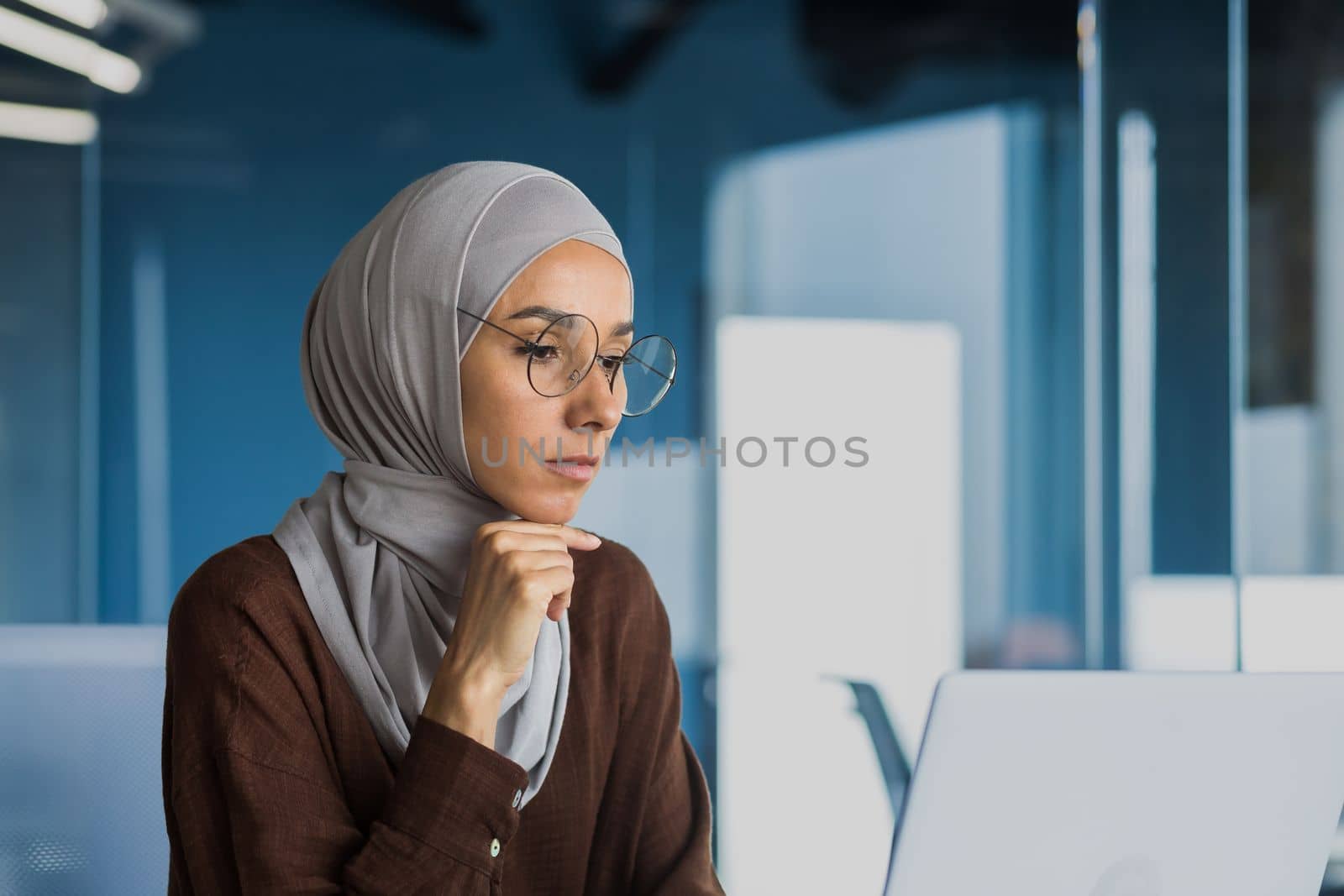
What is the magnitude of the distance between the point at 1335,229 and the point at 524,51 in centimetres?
213

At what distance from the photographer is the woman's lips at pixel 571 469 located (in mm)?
948

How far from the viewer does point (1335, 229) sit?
9.67 ft

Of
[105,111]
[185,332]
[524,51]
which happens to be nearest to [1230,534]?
[524,51]

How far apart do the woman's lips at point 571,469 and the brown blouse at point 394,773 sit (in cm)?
22

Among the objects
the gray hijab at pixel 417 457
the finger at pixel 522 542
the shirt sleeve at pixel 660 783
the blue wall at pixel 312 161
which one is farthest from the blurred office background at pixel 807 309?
the finger at pixel 522 542

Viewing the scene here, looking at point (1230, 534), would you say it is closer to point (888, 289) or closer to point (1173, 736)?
point (888, 289)

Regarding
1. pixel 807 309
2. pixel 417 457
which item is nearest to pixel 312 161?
pixel 807 309

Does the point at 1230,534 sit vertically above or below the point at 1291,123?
below

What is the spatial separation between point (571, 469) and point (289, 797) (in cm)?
33

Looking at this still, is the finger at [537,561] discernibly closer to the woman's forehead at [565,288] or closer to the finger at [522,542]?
the finger at [522,542]

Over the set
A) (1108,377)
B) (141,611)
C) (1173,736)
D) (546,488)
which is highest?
(1108,377)

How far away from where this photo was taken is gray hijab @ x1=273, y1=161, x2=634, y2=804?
0.95m

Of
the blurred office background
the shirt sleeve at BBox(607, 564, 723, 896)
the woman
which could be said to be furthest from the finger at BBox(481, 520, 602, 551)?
the blurred office background

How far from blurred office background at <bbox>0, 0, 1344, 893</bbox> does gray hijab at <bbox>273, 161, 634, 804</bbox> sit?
1.85 metres
